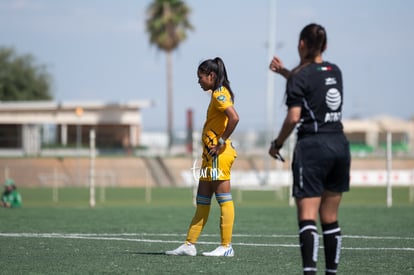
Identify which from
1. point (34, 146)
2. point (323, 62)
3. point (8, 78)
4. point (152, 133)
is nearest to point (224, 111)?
point (323, 62)

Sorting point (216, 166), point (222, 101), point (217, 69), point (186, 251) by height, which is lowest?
point (186, 251)

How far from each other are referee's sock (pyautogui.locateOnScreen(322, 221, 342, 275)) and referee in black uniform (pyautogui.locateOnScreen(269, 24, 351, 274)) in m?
0.28

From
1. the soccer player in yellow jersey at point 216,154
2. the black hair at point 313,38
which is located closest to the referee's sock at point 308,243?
the black hair at point 313,38

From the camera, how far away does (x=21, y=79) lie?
284 feet

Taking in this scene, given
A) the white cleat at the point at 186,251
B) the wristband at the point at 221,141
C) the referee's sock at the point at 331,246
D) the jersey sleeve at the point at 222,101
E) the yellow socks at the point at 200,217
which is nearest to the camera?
the referee's sock at the point at 331,246

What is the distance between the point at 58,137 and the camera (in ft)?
213

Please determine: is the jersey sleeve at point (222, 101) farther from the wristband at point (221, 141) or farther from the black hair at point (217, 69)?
the wristband at point (221, 141)

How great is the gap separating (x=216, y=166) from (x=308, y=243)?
3347mm

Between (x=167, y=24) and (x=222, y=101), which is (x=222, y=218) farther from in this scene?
(x=167, y=24)

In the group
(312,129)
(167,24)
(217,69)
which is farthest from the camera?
(167,24)

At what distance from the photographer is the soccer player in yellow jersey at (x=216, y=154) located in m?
10.3

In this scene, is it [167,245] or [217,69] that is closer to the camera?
[217,69]

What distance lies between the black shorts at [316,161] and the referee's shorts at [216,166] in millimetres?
3175

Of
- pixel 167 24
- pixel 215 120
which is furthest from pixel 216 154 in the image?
pixel 167 24
